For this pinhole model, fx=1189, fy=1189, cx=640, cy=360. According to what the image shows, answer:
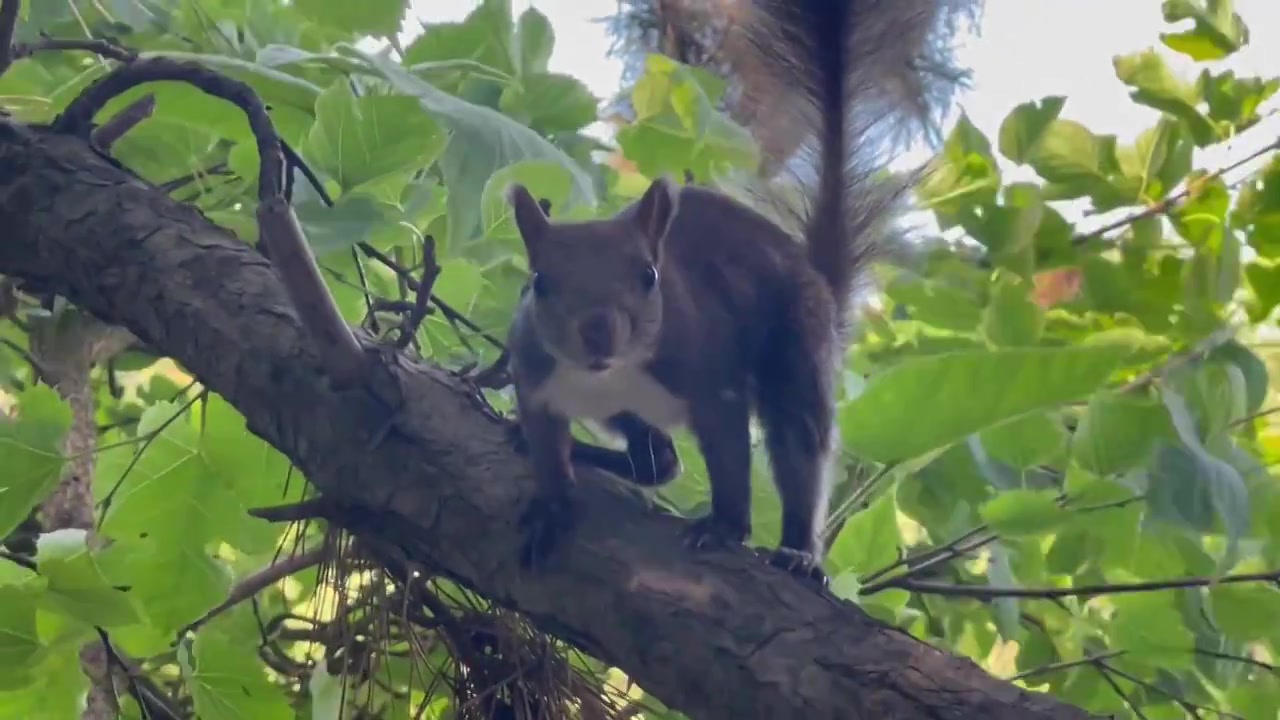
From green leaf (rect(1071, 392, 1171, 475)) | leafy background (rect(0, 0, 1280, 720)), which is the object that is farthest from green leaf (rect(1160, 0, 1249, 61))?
green leaf (rect(1071, 392, 1171, 475))

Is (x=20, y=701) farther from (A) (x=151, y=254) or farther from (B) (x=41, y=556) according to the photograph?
(A) (x=151, y=254)

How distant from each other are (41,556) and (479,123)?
43cm

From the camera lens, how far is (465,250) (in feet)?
3.51

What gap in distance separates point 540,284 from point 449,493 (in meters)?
0.32

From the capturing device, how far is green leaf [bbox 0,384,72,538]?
2.96ft

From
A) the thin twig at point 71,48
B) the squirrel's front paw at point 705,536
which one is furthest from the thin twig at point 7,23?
the squirrel's front paw at point 705,536

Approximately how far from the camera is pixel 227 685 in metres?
0.96

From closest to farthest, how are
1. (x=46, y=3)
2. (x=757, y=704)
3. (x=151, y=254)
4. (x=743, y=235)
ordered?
(x=757, y=704) < (x=151, y=254) < (x=46, y=3) < (x=743, y=235)

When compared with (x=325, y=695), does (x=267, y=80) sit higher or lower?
higher

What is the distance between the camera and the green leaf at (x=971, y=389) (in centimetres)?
84

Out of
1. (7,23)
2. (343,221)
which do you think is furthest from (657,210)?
(7,23)

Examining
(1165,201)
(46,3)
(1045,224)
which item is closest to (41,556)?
(46,3)

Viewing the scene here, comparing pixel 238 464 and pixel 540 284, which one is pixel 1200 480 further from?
pixel 238 464

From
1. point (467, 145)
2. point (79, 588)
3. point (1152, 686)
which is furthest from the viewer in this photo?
point (1152, 686)
